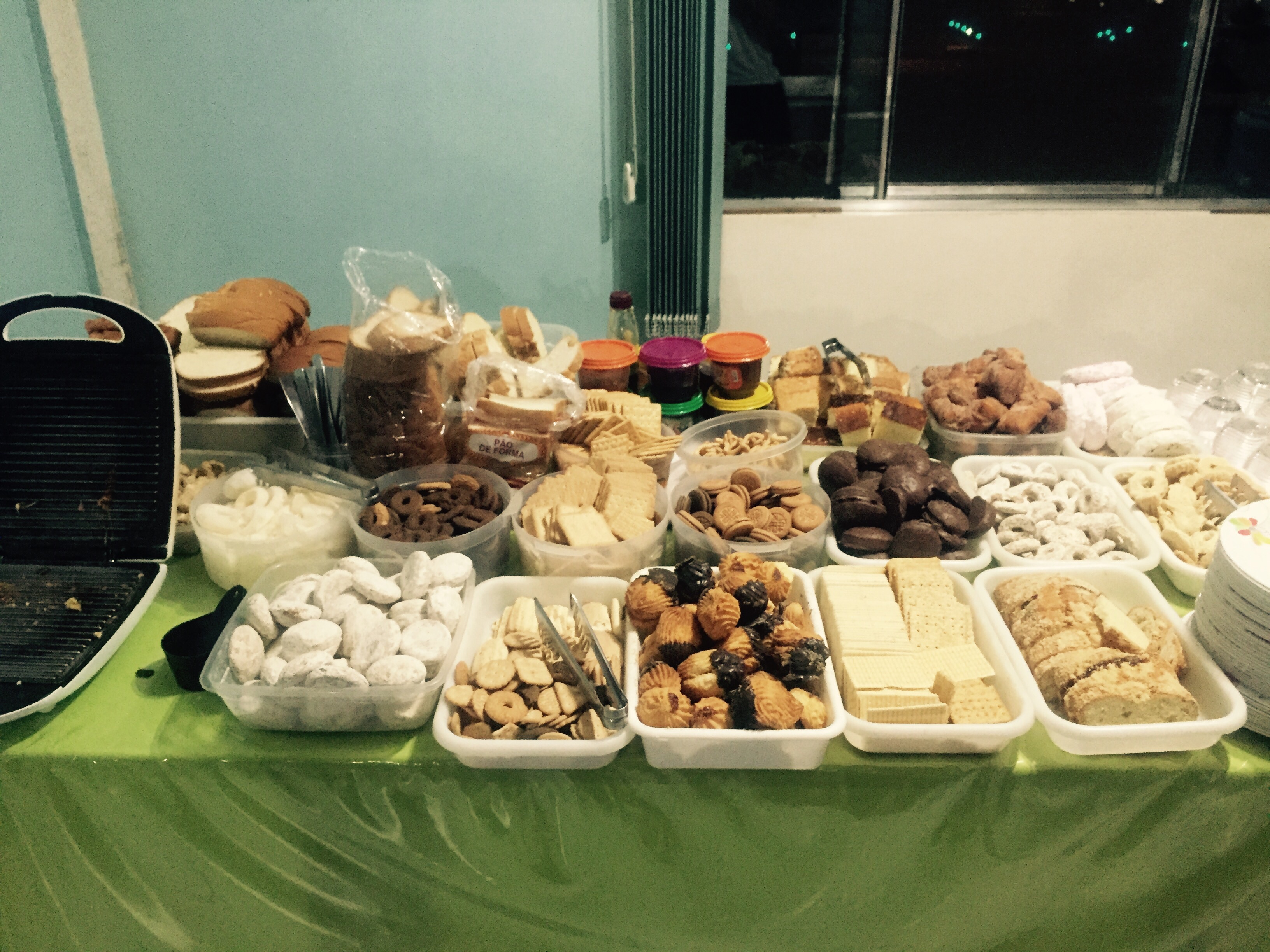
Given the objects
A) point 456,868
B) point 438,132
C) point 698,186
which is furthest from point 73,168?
point 456,868

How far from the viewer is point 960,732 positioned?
112cm

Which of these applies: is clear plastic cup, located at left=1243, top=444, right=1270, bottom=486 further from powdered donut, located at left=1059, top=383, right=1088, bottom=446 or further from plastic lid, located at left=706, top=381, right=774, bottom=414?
plastic lid, located at left=706, top=381, right=774, bottom=414

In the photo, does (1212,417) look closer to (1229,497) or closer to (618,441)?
(1229,497)

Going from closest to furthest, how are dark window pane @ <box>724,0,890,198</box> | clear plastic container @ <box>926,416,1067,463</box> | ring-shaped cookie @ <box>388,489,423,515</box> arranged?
1. ring-shaped cookie @ <box>388,489,423,515</box>
2. clear plastic container @ <box>926,416,1067,463</box>
3. dark window pane @ <box>724,0,890,198</box>

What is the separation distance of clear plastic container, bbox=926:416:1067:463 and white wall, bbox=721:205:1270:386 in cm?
133

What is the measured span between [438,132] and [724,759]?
7.95 feet

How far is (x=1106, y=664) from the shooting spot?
1184 millimetres

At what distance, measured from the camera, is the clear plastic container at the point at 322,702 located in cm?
117

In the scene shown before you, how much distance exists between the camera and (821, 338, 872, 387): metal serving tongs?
1955 millimetres

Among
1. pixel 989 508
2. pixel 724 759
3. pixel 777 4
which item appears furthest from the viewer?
pixel 777 4

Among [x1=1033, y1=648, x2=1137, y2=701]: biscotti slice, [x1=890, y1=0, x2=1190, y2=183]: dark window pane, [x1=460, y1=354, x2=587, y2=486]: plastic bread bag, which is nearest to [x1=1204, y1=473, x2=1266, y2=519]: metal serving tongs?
[x1=1033, y1=648, x2=1137, y2=701]: biscotti slice

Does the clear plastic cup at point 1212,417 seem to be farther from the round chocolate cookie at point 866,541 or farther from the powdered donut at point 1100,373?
the round chocolate cookie at point 866,541

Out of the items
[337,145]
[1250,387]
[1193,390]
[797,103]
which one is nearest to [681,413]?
[1193,390]

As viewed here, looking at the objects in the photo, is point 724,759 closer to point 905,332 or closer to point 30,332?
point 905,332
